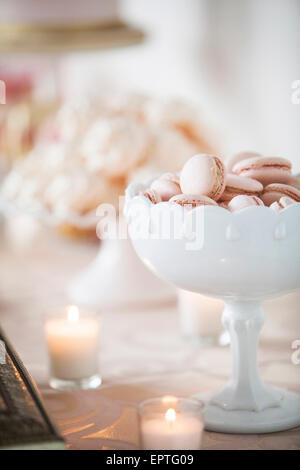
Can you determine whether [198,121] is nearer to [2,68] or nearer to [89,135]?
[89,135]

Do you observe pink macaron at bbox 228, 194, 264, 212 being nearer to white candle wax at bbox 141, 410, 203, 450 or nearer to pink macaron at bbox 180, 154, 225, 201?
pink macaron at bbox 180, 154, 225, 201

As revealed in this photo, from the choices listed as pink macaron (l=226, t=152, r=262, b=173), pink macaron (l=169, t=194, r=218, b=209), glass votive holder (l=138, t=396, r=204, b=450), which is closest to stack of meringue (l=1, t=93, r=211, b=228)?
pink macaron (l=226, t=152, r=262, b=173)

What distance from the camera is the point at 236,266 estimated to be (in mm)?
632

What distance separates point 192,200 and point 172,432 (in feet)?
0.72

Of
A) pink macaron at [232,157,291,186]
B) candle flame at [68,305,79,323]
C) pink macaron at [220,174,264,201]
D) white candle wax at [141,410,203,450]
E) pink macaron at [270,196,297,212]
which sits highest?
pink macaron at [232,157,291,186]

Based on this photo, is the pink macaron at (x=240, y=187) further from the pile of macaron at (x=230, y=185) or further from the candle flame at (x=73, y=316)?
the candle flame at (x=73, y=316)

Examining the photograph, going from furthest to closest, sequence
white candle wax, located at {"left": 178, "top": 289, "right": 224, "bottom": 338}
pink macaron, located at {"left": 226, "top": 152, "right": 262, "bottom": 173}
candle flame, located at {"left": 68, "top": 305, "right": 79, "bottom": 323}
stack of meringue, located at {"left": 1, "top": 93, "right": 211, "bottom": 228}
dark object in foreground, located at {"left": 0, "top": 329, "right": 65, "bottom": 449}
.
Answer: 1. stack of meringue, located at {"left": 1, "top": 93, "right": 211, "bottom": 228}
2. white candle wax, located at {"left": 178, "top": 289, "right": 224, "bottom": 338}
3. candle flame, located at {"left": 68, "top": 305, "right": 79, "bottom": 323}
4. pink macaron, located at {"left": 226, "top": 152, "right": 262, "bottom": 173}
5. dark object in foreground, located at {"left": 0, "top": 329, "right": 65, "bottom": 449}

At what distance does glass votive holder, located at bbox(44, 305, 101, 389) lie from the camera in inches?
34.2

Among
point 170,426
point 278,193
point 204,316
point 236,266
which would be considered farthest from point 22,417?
point 204,316

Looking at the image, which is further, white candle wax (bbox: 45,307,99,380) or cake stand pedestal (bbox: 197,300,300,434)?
white candle wax (bbox: 45,307,99,380)

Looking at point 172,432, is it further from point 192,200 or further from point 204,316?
point 204,316

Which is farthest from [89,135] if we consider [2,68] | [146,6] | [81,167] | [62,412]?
[2,68]

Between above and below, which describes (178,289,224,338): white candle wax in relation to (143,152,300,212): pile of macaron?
below

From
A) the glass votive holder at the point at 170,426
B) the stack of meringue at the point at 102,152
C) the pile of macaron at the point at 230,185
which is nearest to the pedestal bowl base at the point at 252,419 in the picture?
the glass votive holder at the point at 170,426
